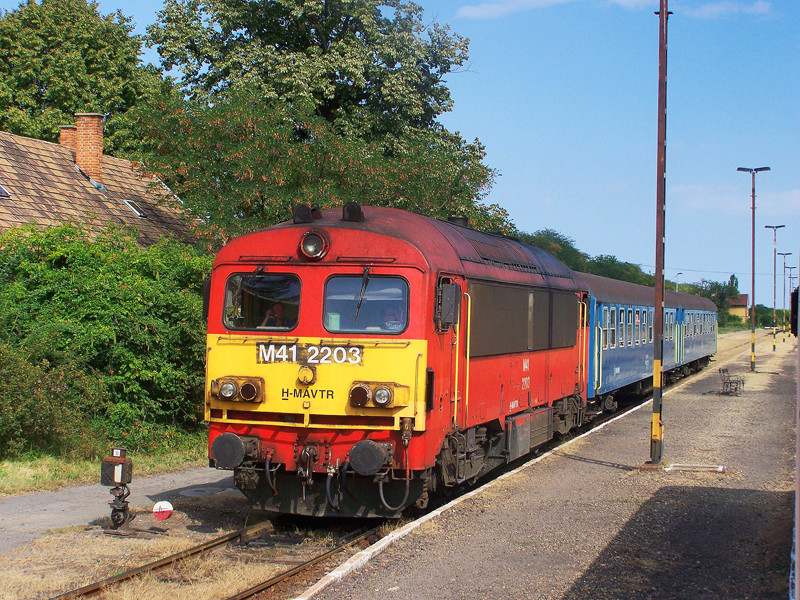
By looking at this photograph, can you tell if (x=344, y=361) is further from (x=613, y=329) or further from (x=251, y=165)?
(x=613, y=329)

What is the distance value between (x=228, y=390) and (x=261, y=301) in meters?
1.01

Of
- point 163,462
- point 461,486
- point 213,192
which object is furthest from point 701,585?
point 213,192

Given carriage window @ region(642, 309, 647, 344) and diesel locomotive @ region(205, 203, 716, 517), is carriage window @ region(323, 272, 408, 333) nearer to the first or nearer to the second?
diesel locomotive @ region(205, 203, 716, 517)

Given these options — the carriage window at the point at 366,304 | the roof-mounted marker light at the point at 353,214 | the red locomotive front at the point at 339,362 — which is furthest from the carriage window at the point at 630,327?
the carriage window at the point at 366,304

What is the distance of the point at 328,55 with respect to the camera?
26.9 meters

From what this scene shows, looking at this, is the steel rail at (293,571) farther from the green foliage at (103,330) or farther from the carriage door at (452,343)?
the green foliage at (103,330)

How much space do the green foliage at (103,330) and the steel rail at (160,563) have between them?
459cm

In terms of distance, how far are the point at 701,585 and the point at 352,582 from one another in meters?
2.98

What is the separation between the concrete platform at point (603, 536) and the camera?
281 inches

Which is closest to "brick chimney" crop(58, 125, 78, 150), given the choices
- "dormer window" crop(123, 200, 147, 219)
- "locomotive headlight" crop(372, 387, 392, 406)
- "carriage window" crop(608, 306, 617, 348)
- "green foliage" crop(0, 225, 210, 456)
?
"dormer window" crop(123, 200, 147, 219)

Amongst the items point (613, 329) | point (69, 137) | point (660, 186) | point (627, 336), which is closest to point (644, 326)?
point (627, 336)

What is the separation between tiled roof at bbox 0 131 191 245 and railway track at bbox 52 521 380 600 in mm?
11009

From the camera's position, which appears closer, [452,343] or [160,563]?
[160,563]

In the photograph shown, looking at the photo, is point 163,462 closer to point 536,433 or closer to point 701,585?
point 536,433
